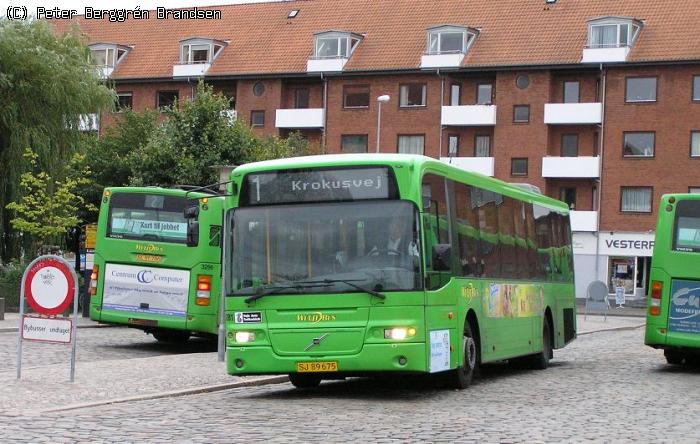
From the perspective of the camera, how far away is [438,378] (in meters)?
17.6

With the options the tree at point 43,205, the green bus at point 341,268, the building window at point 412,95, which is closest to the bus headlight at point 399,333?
the green bus at point 341,268

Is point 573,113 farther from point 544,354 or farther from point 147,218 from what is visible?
point 544,354

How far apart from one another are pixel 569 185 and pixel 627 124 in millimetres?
4416

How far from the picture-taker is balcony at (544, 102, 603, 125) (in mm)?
68225

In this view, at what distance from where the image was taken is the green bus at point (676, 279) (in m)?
21.3

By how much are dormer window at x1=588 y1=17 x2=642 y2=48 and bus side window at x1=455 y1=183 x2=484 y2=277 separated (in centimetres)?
5213

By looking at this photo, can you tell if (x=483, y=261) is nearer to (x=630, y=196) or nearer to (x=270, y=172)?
(x=270, y=172)

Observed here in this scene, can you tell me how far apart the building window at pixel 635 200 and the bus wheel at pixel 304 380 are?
52.3m

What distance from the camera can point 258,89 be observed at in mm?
76438

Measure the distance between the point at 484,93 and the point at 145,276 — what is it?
47.9 metres

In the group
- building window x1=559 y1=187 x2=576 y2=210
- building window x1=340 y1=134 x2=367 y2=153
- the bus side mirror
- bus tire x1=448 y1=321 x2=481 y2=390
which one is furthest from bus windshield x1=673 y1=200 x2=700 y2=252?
building window x1=340 y1=134 x2=367 y2=153

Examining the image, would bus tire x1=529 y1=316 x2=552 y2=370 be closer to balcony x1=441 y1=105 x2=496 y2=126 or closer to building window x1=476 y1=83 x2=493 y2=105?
balcony x1=441 y1=105 x2=496 y2=126

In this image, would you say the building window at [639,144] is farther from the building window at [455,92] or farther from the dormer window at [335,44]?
the dormer window at [335,44]

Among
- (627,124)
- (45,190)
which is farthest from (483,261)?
(627,124)
